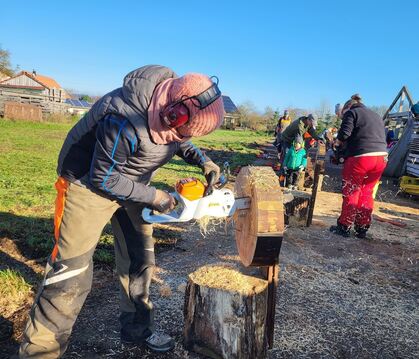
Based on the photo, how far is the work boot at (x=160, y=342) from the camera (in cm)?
240

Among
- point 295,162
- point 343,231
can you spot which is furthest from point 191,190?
point 295,162

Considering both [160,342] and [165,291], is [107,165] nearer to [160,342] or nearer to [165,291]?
[160,342]

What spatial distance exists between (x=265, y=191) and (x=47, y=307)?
1.40 meters

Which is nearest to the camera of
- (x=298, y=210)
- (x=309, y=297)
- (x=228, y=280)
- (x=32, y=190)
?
(x=228, y=280)

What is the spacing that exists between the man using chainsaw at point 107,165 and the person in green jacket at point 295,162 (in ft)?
18.5

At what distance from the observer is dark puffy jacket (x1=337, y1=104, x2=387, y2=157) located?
478cm

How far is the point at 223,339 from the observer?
2.29 meters

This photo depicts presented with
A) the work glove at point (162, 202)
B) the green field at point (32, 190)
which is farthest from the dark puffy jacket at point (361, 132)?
the work glove at point (162, 202)

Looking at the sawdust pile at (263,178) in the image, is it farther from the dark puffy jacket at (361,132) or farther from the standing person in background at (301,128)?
the standing person in background at (301,128)

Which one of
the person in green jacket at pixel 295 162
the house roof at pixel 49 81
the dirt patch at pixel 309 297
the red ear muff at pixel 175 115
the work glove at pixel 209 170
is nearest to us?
the red ear muff at pixel 175 115

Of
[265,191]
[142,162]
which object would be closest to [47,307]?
[142,162]

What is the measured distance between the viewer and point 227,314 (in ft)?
7.39

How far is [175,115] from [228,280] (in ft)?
3.86

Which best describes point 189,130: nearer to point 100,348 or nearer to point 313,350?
point 100,348
